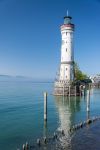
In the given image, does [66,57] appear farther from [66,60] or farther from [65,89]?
[65,89]

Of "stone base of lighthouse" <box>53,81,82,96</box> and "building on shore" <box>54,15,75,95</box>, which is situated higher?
"building on shore" <box>54,15,75,95</box>

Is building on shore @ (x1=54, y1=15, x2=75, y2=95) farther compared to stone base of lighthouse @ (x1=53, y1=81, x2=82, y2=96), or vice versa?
stone base of lighthouse @ (x1=53, y1=81, x2=82, y2=96)

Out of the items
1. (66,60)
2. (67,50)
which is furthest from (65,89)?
Answer: (67,50)

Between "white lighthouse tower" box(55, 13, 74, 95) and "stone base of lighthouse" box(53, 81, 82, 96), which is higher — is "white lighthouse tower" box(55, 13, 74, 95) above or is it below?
above

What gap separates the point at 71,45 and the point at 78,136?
4680 centimetres

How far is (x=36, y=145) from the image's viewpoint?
27.6 m

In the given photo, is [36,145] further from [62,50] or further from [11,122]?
[62,50]

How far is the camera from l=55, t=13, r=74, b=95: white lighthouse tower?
2945 inches

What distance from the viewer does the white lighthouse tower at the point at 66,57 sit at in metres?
74.8

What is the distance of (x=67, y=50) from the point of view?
248 feet

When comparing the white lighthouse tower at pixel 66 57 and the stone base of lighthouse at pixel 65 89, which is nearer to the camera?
the white lighthouse tower at pixel 66 57

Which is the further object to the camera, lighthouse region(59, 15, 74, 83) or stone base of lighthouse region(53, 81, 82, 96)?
stone base of lighthouse region(53, 81, 82, 96)

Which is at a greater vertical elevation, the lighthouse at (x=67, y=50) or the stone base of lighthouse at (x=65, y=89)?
the lighthouse at (x=67, y=50)

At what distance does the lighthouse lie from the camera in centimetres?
7469
